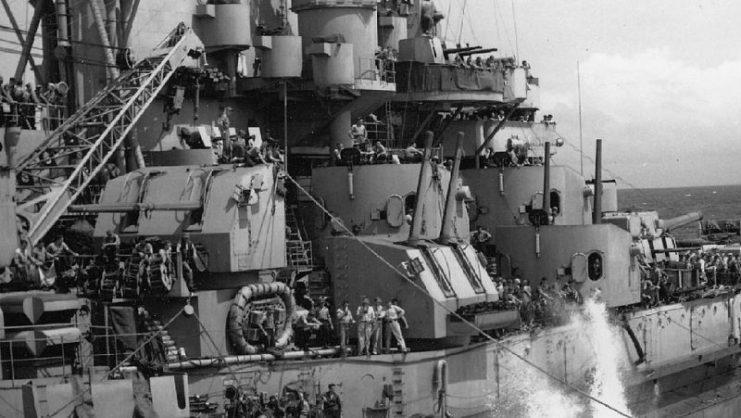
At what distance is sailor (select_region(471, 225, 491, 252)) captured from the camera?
2725 centimetres

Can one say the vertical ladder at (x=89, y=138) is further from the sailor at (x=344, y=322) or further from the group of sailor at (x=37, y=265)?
the sailor at (x=344, y=322)

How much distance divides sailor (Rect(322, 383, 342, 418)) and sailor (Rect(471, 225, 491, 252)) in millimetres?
7103

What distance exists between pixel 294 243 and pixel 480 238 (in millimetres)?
4963

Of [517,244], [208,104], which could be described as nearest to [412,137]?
[517,244]

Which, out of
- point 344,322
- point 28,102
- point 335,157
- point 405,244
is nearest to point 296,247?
point 344,322

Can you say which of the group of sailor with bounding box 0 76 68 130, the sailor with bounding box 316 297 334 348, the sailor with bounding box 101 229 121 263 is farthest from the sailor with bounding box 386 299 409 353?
the group of sailor with bounding box 0 76 68 130

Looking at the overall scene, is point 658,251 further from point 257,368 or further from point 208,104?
point 257,368

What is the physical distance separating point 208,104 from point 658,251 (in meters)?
13.5

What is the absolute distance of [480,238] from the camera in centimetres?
2728

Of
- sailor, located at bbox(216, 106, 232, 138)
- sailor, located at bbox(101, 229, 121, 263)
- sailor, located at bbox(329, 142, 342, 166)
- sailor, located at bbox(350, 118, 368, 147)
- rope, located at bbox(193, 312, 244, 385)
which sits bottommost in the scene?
rope, located at bbox(193, 312, 244, 385)

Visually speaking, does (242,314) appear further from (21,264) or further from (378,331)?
(21,264)

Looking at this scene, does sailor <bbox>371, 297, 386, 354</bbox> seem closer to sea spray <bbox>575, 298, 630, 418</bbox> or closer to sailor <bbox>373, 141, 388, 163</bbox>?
→ sailor <bbox>373, 141, 388, 163</bbox>

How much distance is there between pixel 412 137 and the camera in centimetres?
3070

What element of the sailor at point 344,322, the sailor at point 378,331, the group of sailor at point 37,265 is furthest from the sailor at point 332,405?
the group of sailor at point 37,265
